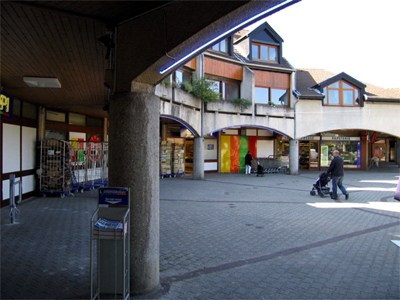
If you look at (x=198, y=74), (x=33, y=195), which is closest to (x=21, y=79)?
(x=33, y=195)

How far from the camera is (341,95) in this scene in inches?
889

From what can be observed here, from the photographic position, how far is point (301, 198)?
11781 mm

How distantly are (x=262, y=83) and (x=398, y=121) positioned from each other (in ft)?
34.4

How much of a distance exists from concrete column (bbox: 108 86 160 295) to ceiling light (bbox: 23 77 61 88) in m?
4.50

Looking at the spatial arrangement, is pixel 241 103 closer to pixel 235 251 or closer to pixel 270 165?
pixel 270 165

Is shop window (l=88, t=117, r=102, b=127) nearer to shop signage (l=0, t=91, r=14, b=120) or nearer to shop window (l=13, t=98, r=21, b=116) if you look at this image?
shop window (l=13, t=98, r=21, b=116)

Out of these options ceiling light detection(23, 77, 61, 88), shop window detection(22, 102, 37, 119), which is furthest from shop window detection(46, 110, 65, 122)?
ceiling light detection(23, 77, 61, 88)

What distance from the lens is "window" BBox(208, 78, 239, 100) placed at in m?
20.0

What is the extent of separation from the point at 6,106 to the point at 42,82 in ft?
6.66

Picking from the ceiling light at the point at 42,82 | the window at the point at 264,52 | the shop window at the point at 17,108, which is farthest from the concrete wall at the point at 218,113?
the ceiling light at the point at 42,82

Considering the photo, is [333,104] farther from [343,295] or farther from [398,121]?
[343,295]

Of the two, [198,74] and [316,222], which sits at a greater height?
[198,74]

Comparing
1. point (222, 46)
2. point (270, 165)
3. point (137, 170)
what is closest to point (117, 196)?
point (137, 170)

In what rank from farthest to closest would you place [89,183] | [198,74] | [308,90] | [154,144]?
1. [308,90]
2. [198,74]
3. [89,183]
4. [154,144]
